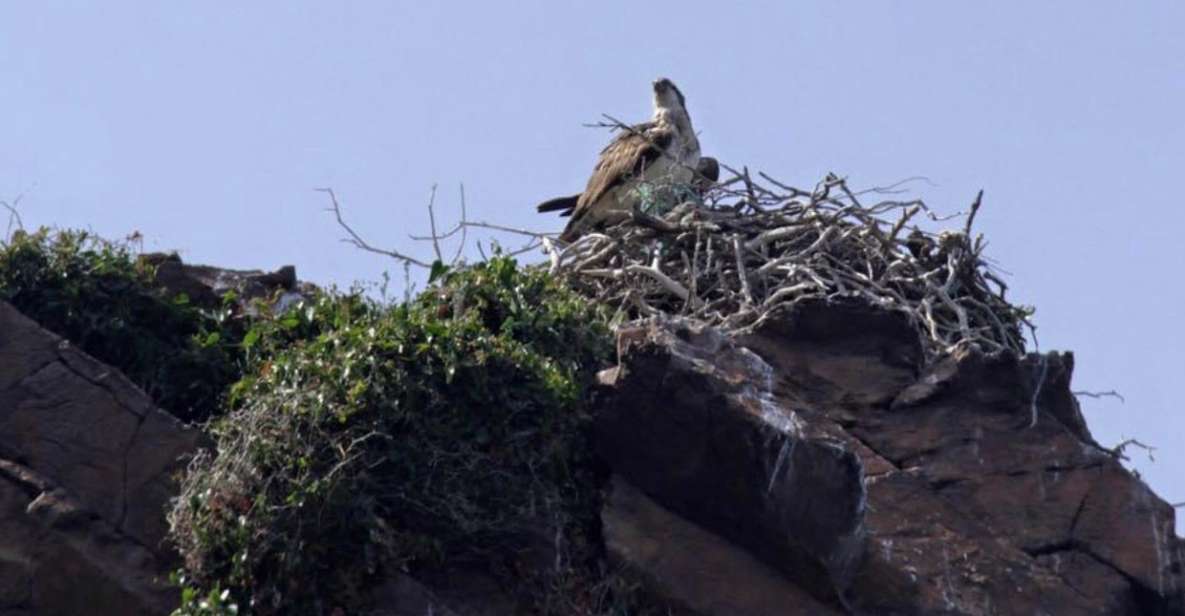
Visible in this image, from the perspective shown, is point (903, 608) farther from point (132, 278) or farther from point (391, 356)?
point (132, 278)

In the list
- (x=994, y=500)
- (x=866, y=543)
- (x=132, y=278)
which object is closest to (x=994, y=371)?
(x=994, y=500)

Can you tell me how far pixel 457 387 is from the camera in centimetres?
1182

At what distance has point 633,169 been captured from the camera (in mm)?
16828

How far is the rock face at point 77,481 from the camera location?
1123 centimetres

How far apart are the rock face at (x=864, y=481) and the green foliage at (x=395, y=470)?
37cm

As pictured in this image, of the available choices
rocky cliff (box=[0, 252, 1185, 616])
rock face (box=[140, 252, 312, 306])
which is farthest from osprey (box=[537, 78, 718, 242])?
rocky cliff (box=[0, 252, 1185, 616])

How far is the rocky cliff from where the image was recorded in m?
11.5

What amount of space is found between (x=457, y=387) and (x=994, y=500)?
10.6 ft

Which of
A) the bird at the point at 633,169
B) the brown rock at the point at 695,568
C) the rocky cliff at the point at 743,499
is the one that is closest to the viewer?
the rocky cliff at the point at 743,499

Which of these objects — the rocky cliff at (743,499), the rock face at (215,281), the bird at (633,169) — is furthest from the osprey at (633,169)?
the rocky cliff at (743,499)

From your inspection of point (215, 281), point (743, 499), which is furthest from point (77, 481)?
point (743, 499)

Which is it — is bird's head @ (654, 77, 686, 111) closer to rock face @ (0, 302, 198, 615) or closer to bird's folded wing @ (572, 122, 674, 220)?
bird's folded wing @ (572, 122, 674, 220)

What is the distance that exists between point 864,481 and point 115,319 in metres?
4.38

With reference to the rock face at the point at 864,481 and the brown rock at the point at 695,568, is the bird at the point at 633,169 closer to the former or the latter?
the rock face at the point at 864,481
